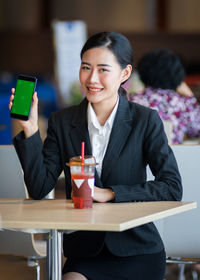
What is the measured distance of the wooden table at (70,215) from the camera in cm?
167

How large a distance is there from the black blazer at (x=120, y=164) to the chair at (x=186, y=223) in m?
0.45

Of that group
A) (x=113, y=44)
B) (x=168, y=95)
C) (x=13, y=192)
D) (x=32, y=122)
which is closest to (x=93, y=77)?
(x=113, y=44)

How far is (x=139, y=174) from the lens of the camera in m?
2.19

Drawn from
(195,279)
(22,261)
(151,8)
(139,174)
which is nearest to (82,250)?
(139,174)

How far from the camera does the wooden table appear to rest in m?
1.67

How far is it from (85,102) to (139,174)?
0.33 m

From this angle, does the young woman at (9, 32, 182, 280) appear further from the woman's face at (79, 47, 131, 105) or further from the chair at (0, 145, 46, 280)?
the chair at (0, 145, 46, 280)

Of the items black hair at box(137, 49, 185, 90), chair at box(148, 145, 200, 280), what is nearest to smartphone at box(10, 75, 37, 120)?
chair at box(148, 145, 200, 280)

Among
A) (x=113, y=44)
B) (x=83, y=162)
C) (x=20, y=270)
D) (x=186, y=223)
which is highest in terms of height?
(x=113, y=44)

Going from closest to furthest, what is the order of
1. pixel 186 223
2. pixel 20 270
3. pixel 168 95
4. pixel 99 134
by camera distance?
pixel 99 134
pixel 186 223
pixel 20 270
pixel 168 95

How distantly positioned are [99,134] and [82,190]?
37cm

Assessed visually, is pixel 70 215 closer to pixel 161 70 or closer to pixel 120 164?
pixel 120 164

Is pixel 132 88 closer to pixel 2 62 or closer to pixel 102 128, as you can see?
pixel 102 128

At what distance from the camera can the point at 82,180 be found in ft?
6.16
